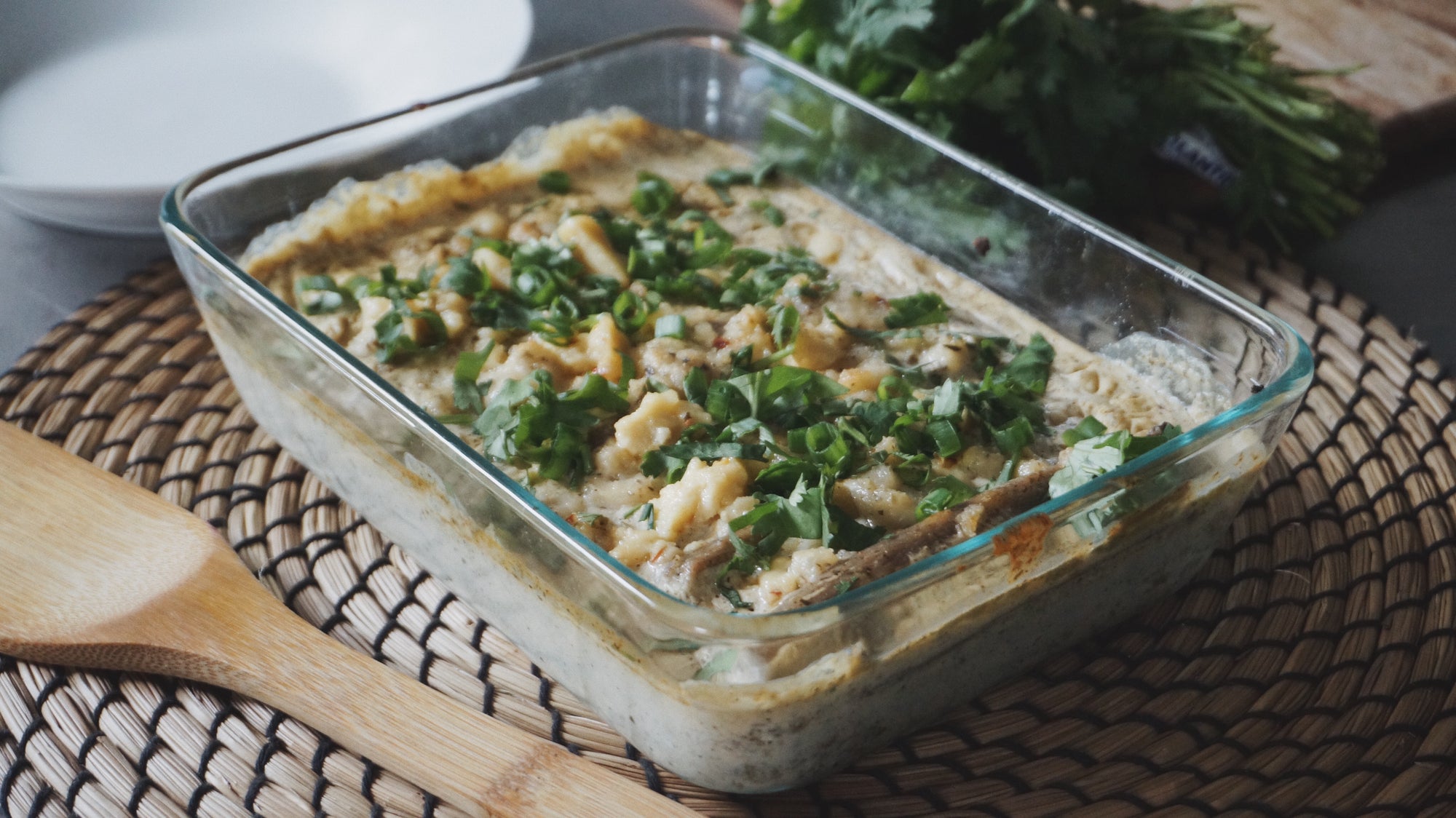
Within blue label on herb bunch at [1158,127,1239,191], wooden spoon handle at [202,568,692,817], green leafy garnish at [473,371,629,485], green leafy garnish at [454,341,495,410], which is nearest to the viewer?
wooden spoon handle at [202,568,692,817]

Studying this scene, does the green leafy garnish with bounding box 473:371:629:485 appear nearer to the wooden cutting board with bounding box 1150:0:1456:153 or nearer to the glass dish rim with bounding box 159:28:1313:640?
the glass dish rim with bounding box 159:28:1313:640

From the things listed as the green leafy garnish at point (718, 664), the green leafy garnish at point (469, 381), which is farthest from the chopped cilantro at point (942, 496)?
the green leafy garnish at point (469, 381)

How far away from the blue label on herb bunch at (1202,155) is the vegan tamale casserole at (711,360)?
23.2 inches

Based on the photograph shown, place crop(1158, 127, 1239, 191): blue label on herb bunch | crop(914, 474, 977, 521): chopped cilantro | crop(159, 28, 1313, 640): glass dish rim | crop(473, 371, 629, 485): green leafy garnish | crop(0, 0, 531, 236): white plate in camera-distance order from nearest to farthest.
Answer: crop(159, 28, 1313, 640): glass dish rim
crop(914, 474, 977, 521): chopped cilantro
crop(473, 371, 629, 485): green leafy garnish
crop(1158, 127, 1239, 191): blue label on herb bunch
crop(0, 0, 531, 236): white plate

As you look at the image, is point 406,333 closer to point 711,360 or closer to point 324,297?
point 324,297

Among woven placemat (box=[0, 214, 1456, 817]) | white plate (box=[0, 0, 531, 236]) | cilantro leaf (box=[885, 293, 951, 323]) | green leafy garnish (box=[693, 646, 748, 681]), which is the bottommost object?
woven placemat (box=[0, 214, 1456, 817])

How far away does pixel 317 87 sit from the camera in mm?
2699

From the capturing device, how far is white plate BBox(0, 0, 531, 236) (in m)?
2.49

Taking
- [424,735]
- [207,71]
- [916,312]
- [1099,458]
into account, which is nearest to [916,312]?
[916,312]

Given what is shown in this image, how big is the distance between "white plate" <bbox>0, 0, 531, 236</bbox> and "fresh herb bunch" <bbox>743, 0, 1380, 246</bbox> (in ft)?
2.30

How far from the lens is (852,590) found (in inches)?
47.7

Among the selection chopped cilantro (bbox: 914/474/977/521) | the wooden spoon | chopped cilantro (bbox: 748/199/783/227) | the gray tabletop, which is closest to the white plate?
the gray tabletop

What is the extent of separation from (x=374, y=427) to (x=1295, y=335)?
3.45 ft

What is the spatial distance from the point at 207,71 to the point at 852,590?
207 centimetres
